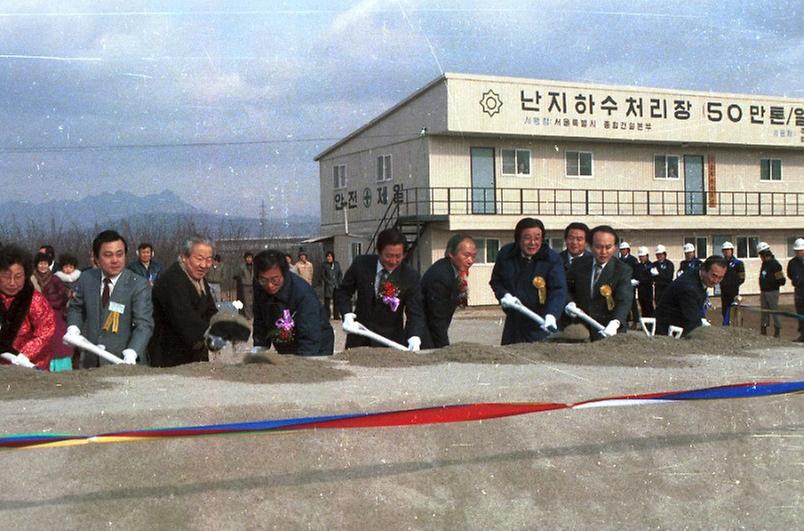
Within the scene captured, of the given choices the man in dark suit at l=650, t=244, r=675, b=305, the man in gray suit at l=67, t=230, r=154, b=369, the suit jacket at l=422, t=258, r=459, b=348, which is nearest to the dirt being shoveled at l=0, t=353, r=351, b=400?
the man in gray suit at l=67, t=230, r=154, b=369

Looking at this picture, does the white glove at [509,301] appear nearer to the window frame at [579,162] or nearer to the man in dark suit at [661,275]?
the man in dark suit at [661,275]

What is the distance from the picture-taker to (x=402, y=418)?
332cm

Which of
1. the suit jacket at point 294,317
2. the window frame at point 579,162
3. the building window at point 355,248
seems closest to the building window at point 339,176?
the building window at point 355,248

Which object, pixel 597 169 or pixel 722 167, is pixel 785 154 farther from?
pixel 597 169

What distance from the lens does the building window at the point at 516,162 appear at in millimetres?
26844

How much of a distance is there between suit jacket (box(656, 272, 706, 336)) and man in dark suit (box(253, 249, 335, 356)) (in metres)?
2.76

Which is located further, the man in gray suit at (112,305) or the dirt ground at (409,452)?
the man in gray suit at (112,305)

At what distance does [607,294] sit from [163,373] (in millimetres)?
3693

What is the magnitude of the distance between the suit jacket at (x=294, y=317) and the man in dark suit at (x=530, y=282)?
149 cm

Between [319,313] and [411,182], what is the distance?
70.1 feet

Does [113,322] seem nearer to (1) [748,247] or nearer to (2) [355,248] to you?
(2) [355,248]

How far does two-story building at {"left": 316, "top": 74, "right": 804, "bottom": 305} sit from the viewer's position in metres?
25.7

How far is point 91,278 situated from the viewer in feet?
17.0

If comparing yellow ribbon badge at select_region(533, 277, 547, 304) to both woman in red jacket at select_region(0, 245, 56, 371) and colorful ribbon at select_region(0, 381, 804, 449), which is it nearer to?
colorful ribbon at select_region(0, 381, 804, 449)
